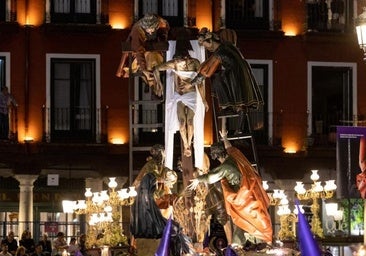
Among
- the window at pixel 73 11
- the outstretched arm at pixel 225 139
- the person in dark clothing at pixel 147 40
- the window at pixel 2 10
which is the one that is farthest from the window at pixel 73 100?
the outstretched arm at pixel 225 139

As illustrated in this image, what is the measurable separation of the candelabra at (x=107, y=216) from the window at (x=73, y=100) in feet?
48.5

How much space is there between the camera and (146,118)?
42000 millimetres

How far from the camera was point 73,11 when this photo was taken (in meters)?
42.6

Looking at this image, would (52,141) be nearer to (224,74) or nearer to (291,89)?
(291,89)

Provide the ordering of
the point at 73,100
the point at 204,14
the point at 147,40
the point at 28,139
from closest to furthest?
1. the point at 147,40
2. the point at 28,139
3. the point at 73,100
4. the point at 204,14

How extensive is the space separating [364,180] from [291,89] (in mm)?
18841

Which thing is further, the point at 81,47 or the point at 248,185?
the point at 81,47

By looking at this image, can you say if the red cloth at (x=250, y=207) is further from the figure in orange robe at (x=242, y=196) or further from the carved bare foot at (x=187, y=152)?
the carved bare foot at (x=187, y=152)

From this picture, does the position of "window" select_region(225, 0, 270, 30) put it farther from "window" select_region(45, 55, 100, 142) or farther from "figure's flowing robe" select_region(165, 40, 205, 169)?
"figure's flowing robe" select_region(165, 40, 205, 169)

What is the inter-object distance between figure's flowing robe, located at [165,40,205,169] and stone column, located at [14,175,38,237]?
65.7ft

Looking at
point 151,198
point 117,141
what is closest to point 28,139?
point 117,141

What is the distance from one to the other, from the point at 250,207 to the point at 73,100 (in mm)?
23352

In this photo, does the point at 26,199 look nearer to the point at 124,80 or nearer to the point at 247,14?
the point at 124,80

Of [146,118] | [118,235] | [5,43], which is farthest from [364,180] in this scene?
[5,43]
